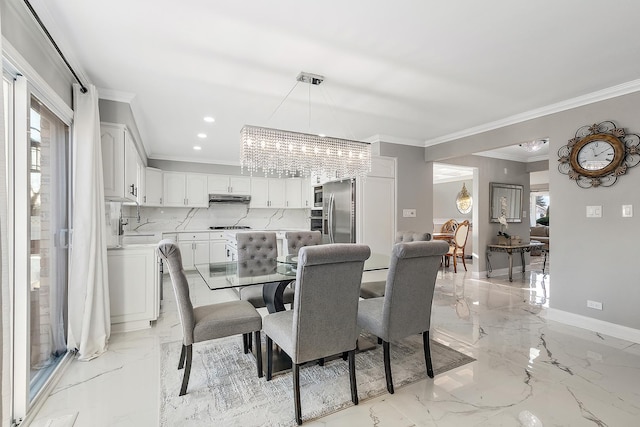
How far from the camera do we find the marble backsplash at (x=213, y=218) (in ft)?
19.9

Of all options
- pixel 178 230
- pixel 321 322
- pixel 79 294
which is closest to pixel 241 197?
pixel 178 230

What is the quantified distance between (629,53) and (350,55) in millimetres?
2217

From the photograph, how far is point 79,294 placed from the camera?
2.48 meters

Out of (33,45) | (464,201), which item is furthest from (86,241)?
(464,201)

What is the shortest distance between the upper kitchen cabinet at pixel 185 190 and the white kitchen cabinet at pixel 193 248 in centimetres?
64

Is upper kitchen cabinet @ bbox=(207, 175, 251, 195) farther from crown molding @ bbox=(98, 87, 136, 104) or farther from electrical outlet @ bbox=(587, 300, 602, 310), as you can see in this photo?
electrical outlet @ bbox=(587, 300, 602, 310)

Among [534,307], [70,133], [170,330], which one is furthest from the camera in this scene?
[534,307]

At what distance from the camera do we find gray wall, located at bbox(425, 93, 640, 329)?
9.60 ft

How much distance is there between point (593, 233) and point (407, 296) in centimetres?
259

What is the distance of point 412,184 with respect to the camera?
5035mm

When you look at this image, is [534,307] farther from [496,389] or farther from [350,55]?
[350,55]

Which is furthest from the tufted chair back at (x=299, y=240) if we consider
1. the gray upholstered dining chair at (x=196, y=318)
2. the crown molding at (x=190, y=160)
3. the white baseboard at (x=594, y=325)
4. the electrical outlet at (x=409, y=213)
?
the crown molding at (x=190, y=160)

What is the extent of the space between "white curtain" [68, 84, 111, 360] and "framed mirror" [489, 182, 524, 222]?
609 centimetres

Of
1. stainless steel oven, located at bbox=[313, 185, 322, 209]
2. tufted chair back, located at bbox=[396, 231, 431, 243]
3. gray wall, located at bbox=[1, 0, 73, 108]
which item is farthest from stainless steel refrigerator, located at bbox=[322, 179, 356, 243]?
gray wall, located at bbox=[1, 0, 73, 108]
